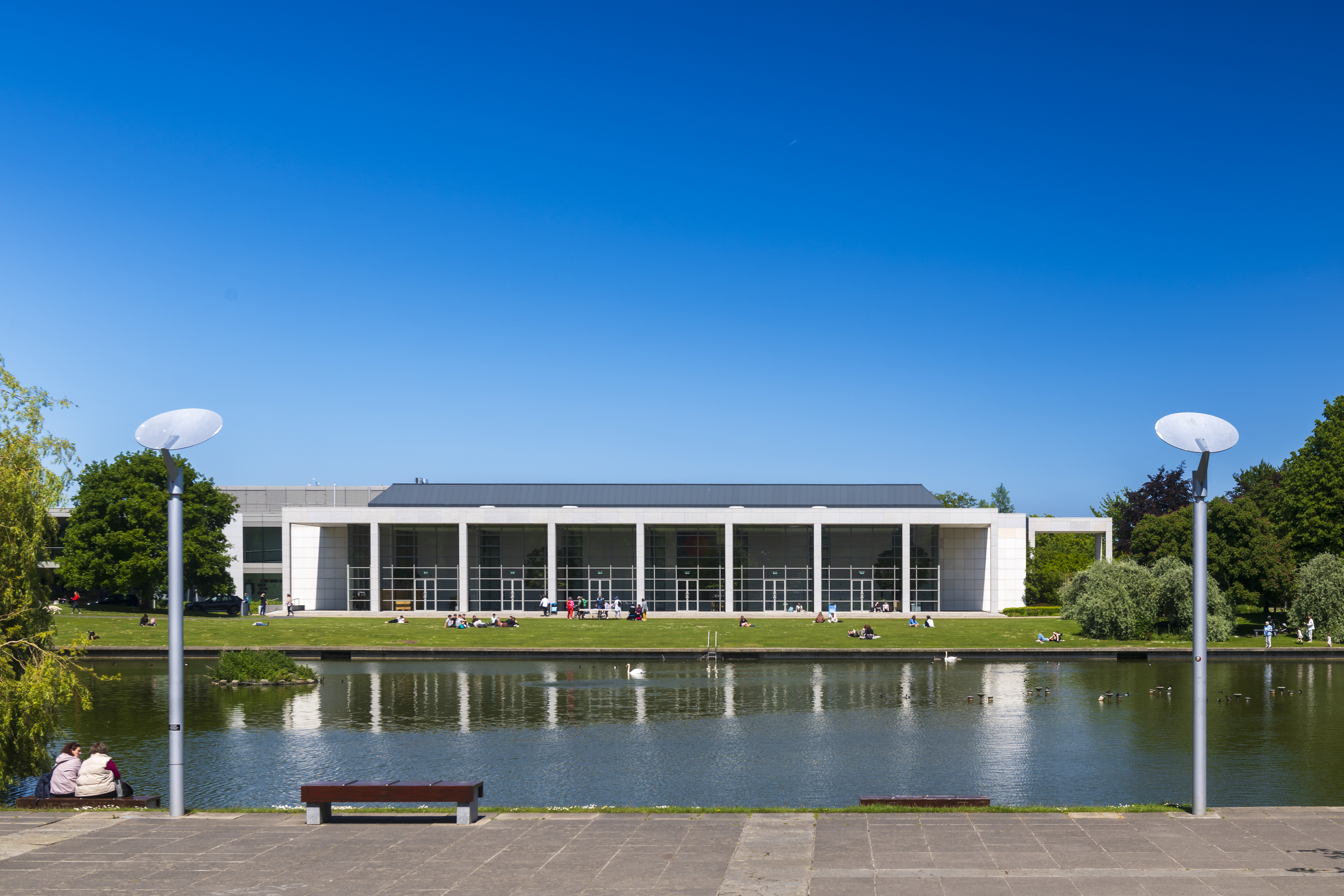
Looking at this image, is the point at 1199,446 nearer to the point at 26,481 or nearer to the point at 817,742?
the point at 817,742

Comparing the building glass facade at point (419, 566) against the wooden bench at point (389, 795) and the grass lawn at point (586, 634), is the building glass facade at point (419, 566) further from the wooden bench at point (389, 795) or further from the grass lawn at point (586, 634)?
the wooden bench at point (389, 795)

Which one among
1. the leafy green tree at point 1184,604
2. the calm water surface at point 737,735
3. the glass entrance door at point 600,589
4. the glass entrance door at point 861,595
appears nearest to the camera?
the calm water surface at point 737,735

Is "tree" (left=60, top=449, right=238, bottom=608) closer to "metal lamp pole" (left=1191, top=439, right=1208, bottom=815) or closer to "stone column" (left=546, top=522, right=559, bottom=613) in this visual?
"stone column" (left=546, top=522, right=559, bottom=613)

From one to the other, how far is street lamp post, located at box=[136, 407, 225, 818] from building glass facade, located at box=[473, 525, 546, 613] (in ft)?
200

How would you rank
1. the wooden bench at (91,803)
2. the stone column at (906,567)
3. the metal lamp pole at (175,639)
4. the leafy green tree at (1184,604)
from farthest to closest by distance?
the stone column at (906,567), the leafy green tree at (1184,604), the wooden bench at (91,803), the metal lamp pole at (175,639)

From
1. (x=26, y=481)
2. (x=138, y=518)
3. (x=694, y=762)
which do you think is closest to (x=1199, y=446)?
(x=694, y=762)

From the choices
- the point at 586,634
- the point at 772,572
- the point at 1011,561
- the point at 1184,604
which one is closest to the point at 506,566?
the point at 772,572

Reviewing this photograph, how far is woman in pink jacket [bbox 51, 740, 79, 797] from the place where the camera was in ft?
53.2

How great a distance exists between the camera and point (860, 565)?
76.6m

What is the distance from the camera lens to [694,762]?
957 inches

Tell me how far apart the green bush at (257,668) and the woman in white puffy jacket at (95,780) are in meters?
23.3

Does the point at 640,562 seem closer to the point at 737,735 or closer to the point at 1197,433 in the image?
the point at 737,735

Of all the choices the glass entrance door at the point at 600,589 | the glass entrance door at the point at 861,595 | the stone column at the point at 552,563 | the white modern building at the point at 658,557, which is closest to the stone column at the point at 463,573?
the white modern building at the point at 658,557

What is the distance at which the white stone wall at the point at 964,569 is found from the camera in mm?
76250
